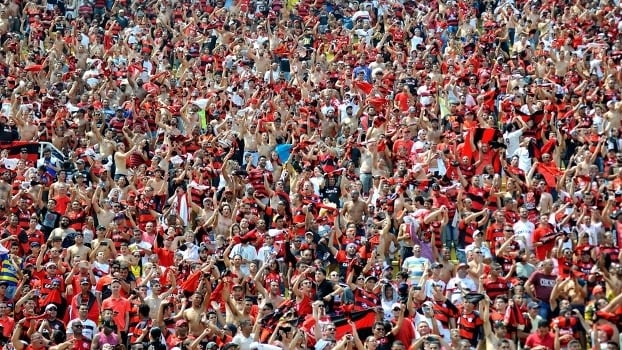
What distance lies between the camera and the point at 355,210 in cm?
2325

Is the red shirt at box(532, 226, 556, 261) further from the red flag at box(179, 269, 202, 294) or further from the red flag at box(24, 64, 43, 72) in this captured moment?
the red flag at box(24, 64, 43, 72)

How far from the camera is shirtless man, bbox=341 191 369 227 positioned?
23172 millimetres

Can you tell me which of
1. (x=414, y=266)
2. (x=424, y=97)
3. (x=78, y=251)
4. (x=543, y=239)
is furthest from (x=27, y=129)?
(x=543, y=239)

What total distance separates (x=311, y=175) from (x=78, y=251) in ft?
14.2

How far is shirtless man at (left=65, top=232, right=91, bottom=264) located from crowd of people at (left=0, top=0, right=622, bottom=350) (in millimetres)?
75

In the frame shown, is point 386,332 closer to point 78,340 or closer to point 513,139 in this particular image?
point 78,340

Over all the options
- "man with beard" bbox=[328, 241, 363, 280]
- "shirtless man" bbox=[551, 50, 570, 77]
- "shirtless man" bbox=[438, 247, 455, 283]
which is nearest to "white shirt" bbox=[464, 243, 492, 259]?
"shirtless man" bbox=[438, 247, 455, 283]

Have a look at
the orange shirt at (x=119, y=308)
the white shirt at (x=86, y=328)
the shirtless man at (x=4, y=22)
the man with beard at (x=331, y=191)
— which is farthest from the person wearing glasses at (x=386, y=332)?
the shirtless man at (x=4, y=22)

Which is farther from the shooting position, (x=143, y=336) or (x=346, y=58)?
(x=346, y=58)

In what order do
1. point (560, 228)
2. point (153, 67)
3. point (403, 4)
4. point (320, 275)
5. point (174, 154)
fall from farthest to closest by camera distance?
point (403, 4) < point (153, 67) < point (174, 154) < point (560, 228) < point (320, 275)

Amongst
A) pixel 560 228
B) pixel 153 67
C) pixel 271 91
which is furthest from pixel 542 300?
pixel 153 67

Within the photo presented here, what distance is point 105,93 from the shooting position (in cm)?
2894

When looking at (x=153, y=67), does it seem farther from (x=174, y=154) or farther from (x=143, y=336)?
(x=143, y=336)

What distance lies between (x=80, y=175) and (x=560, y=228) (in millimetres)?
7251
